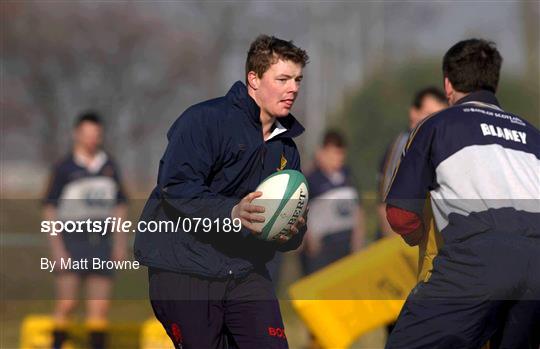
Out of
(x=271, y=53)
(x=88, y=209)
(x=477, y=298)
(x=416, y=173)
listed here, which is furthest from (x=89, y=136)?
(x=477, y=298)

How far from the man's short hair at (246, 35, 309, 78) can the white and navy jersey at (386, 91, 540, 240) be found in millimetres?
788

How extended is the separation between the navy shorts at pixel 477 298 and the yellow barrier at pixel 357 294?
9.73 feet

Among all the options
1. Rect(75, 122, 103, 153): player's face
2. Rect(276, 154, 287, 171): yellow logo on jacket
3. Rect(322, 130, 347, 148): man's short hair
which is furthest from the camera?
Rect(322, 130, 347, 148): man's short hair

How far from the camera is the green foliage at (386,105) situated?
1848 cm

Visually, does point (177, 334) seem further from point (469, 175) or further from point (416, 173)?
point (469, 175)

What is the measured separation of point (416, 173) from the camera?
4.93 meters

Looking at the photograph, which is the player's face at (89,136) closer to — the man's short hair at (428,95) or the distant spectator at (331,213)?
the distant spectator at (331,213)

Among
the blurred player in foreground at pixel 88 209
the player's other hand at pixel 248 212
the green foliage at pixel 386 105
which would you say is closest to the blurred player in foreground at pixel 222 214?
the player's other hand at pixel 248 212

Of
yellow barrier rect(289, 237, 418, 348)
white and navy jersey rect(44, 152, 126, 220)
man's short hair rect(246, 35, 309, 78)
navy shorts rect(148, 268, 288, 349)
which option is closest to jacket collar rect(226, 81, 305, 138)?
man's short hair rect(246, 35, 309, 78)

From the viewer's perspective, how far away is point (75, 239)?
10.1 metres

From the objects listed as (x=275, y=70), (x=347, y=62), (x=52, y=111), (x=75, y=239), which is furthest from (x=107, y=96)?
(x=275, y=70)

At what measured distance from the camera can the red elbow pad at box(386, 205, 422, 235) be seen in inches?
198

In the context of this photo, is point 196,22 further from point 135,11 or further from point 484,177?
point 484,177

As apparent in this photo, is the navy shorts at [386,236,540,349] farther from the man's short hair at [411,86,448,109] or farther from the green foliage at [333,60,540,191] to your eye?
the green foliage at [333,60,540,191]
